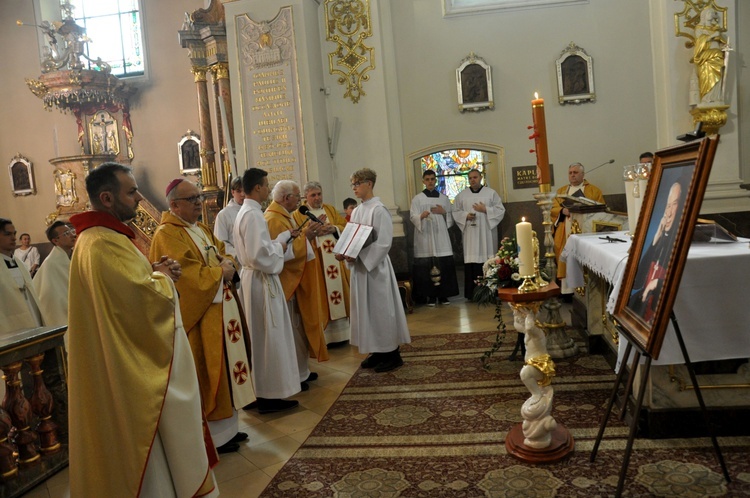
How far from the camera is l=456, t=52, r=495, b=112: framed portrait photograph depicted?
9.21 m

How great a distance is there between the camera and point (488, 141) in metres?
9.35

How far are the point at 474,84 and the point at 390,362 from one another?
552cm

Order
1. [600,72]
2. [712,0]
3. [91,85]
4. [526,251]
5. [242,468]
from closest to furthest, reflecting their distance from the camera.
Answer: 1. [526,251]
2. [242,468]
3. [712,0]
4. [600,72]
5. [91,85]

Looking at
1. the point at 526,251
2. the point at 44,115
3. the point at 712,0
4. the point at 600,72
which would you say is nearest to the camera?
the point at 526,251

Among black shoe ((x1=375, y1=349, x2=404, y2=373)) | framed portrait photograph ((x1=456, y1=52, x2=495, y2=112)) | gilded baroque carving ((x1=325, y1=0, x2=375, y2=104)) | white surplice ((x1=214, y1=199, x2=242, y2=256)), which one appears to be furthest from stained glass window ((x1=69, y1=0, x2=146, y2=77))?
black shoe ((x1=375, y1=349, x2=404, y2=373))

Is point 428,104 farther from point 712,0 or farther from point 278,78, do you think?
point 712,0

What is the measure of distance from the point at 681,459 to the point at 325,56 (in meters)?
7.67

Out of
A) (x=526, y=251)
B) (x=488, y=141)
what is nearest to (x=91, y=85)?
(x=488, y=141)

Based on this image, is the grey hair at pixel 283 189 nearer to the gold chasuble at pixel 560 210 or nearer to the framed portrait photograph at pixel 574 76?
the gold chasuble at pixel 560 210

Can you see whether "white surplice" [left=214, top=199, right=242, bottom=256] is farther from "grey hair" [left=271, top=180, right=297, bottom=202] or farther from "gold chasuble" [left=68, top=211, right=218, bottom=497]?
"gold chasuble" [left=68, top=211, right=218, bottom=497]

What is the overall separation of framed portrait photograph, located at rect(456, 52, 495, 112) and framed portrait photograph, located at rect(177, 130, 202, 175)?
6999 mm

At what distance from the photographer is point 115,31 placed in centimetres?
1469

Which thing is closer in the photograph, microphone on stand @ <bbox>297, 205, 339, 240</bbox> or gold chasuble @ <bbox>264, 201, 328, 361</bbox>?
microphone on stand @ <bbox>297, 205, 339, 240</bbox>

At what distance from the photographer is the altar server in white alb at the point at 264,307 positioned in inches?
173
